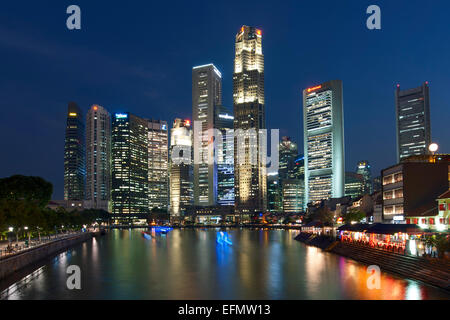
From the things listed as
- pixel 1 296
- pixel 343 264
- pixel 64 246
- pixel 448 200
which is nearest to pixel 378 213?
pixel 448 200

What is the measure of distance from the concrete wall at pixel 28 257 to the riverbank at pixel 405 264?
4761cm

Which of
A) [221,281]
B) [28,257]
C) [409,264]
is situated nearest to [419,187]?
[409,264]

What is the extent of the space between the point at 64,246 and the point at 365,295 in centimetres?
8140

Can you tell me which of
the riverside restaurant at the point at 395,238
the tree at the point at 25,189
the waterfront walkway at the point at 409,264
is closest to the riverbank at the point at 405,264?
the waterfront walkway at the point at 409,264

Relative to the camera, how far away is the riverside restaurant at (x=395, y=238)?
54.8m

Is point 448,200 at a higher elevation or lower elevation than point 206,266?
higher

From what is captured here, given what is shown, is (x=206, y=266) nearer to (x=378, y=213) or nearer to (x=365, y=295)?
(x=365, y=295)

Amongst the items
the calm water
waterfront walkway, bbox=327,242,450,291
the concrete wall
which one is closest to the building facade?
waterfront walkway, bbox=327,242,450,291

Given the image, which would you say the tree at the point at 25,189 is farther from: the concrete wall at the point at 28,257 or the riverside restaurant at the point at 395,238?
the riverside restaurant at the point at 395,238

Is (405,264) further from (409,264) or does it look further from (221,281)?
(221,281)

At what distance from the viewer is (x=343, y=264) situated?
222 ft
